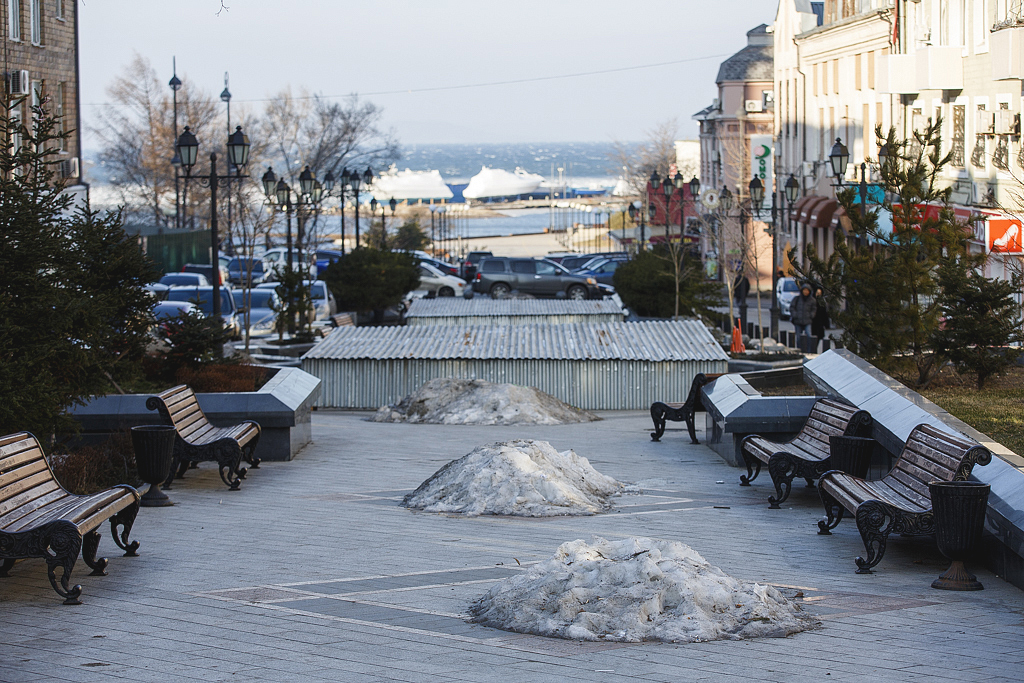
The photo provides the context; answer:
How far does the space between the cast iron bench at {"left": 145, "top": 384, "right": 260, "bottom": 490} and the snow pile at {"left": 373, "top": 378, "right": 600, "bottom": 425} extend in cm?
564

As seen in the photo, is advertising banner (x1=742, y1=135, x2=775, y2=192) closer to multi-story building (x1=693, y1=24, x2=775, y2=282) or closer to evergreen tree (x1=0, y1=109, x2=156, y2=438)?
multi-story building (x1=693, y1=24, x2=775, y2=282)

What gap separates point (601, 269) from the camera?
57688 mm

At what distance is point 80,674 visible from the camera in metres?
A: 5.36

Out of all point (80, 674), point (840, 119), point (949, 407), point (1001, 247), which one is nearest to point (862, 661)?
point (80, 674)

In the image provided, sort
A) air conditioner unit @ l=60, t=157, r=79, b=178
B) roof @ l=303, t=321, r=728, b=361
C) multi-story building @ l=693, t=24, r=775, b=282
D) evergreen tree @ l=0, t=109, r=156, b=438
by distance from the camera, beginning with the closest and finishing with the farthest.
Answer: evergreen tree @ l=0, t=109, r=156, b=438, roof @ l=303, t=321, r=728, b=361, air conditioner unit @ l=60, t=157, r=79, b=178, multi-story building @ l=693, t=24, r=775, b=282

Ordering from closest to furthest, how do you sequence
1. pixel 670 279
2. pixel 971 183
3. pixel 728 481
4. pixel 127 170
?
pixel 728 481 → pixel 971 183 → pixel 670 279 → pixel 127 170

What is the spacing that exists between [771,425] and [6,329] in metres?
7.01

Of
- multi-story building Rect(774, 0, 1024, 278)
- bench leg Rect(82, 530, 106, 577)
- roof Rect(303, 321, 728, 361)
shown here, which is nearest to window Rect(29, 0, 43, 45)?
roof Rect(303, 321, 728, 361)

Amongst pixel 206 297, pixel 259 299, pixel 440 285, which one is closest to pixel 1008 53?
pixel 259 299

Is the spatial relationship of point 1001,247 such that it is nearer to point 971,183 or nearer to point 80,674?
point 971,183

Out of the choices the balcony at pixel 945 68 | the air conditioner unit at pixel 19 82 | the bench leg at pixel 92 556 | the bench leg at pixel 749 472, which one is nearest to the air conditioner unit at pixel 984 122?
the balcony at pixel 945 68

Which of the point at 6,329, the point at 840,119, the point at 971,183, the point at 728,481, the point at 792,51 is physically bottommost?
the point at 728,481

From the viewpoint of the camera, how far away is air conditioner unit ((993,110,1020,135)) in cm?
2695

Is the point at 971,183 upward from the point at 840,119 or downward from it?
downward
